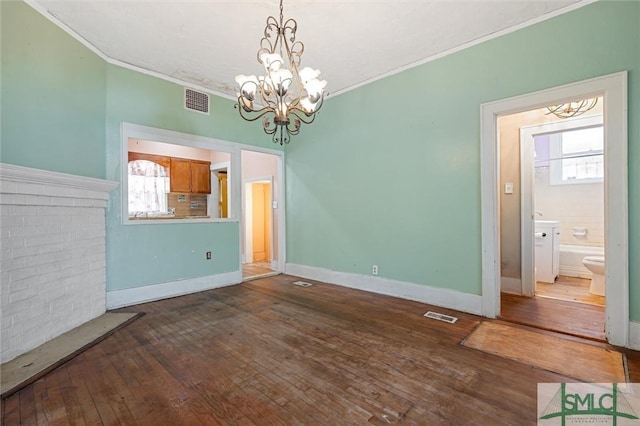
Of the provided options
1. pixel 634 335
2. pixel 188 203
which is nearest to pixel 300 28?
pixel 634 335

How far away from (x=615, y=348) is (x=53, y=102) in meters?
5.41

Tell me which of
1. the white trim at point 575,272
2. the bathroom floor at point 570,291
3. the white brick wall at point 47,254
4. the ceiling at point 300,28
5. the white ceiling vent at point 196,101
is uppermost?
the ceiling at point 300,28

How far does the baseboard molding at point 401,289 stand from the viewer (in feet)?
10.0

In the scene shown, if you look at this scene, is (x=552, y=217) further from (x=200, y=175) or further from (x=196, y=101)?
(x=200, y=175)

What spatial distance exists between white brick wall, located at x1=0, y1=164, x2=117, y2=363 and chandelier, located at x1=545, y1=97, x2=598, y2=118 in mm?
Result: 5408

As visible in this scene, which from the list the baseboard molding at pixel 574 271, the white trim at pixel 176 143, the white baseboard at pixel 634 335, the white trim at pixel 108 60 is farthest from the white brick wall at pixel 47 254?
the baseboard molding at pixel 574 271

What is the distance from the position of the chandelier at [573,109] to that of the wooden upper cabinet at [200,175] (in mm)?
5418

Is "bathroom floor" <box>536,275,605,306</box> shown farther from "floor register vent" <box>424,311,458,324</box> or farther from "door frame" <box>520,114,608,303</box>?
"floor register vent" <box>424,311,458,324</box>

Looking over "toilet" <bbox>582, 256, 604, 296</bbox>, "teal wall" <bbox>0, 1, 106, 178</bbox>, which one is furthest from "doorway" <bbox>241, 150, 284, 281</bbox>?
"toilet" <bbox>582, 256, 604, 296</bbox>

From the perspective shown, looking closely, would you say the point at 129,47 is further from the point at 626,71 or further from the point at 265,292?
the point at 626,71

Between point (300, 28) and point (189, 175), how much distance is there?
12.0ft

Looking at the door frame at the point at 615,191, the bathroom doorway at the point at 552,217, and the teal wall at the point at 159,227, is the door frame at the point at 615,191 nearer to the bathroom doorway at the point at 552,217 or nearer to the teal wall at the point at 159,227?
the bathroom doorway at the point at 552,217

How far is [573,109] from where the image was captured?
3.33 meters

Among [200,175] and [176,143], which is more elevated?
[176,143]
